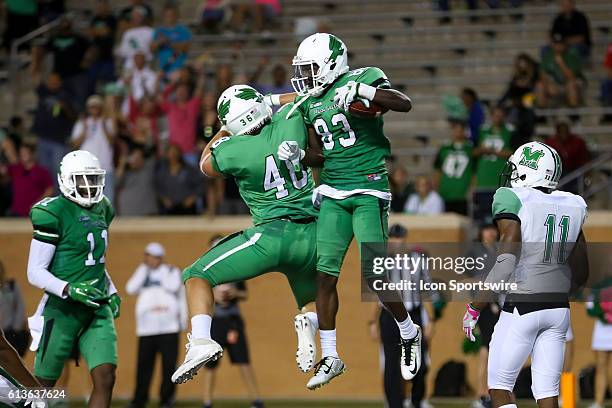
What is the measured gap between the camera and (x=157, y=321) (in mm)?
16375

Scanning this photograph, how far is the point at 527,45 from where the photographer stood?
64.5 ft

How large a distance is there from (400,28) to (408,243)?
14.3 feet

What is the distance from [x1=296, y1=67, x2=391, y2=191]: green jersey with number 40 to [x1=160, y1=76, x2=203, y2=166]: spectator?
7724 mm

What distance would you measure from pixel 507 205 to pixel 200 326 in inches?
88.9

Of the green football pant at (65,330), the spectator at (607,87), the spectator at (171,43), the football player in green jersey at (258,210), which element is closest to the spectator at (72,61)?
the spectator at (171,43)

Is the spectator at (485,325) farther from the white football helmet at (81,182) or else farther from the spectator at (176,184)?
the white football helmet at (81,182)

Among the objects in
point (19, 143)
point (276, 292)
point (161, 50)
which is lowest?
point (276, 292)

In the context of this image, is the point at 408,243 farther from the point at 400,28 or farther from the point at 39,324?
the point at 39,324

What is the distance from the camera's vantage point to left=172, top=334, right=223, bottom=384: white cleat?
9.78m

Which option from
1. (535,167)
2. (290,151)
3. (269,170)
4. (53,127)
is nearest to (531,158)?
(535,167)

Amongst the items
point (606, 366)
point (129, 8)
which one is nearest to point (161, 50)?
point (129, 8)

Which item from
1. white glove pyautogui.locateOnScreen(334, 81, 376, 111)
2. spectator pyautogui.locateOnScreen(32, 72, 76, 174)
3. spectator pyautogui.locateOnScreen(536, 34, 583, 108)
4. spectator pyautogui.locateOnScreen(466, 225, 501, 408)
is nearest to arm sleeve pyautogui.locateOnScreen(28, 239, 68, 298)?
white glove pyautogui.locateOnScreen(334, 81, 376, 111)

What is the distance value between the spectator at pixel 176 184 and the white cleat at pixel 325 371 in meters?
7.62

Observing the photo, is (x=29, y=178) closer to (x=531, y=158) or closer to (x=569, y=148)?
(x=569, y=148)
